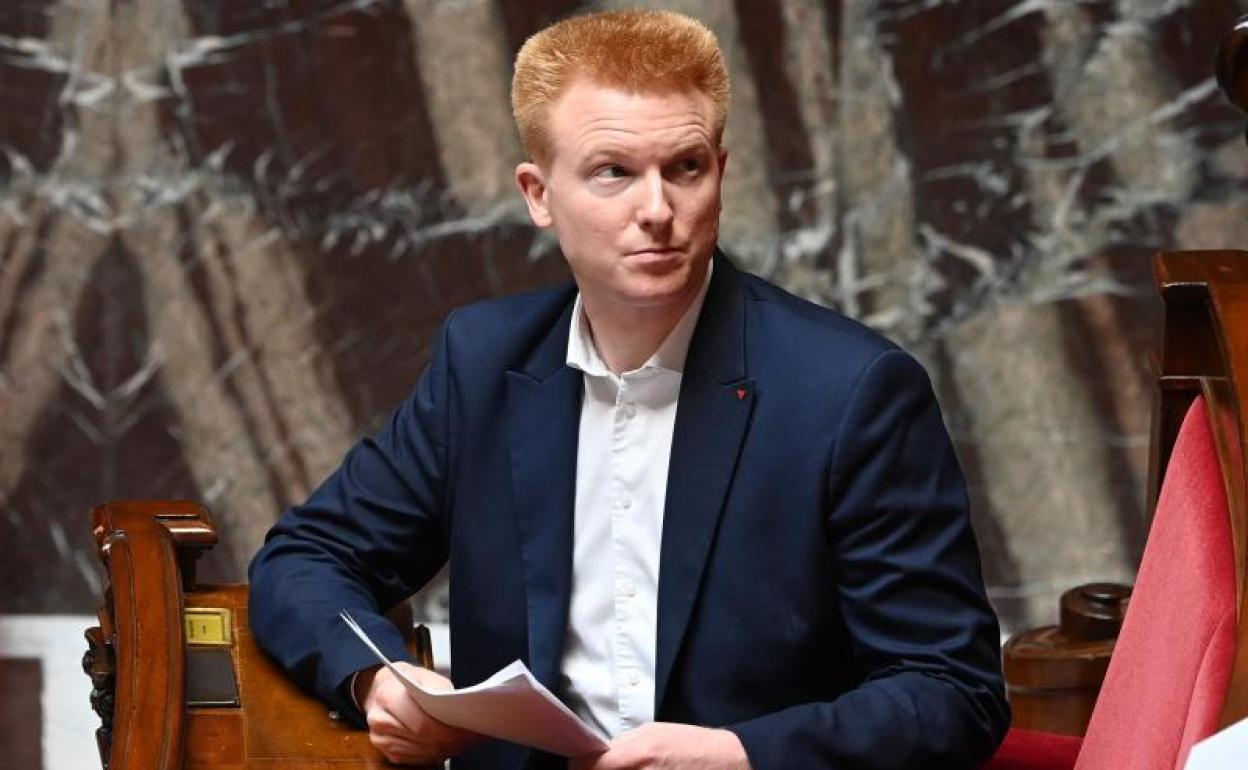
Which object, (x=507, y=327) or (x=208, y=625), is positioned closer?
(x=208, y=625)

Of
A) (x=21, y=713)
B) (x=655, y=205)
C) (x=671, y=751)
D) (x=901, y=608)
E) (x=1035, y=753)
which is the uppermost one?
(x=655, y=205)

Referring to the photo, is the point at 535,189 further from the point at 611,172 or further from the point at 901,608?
the point at 901,608

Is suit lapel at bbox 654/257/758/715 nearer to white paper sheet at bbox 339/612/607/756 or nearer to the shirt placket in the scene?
the shirt placket

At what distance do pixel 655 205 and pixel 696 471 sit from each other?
309 millimetres

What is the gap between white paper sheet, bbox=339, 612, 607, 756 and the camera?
7.52 ft

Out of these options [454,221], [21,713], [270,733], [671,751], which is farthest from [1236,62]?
[21,713]

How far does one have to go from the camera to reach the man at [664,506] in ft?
8.26

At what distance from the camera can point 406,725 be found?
2.50 meters

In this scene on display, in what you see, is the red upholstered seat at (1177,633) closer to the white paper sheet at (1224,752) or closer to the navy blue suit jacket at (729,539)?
the navy blue suit jacket at (729,539)

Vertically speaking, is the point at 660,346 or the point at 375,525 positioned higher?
the point at 660,346

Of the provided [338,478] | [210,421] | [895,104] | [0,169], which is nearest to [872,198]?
[895,104]

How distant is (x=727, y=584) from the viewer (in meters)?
2.62

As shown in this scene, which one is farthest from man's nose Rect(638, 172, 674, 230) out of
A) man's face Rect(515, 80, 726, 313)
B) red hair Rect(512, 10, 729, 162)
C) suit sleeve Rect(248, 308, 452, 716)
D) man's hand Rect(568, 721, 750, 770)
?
man's hand Rect(568, 721, 750, 770)

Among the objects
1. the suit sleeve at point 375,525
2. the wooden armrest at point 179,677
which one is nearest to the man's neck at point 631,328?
the suit sleeve at point 375,525
